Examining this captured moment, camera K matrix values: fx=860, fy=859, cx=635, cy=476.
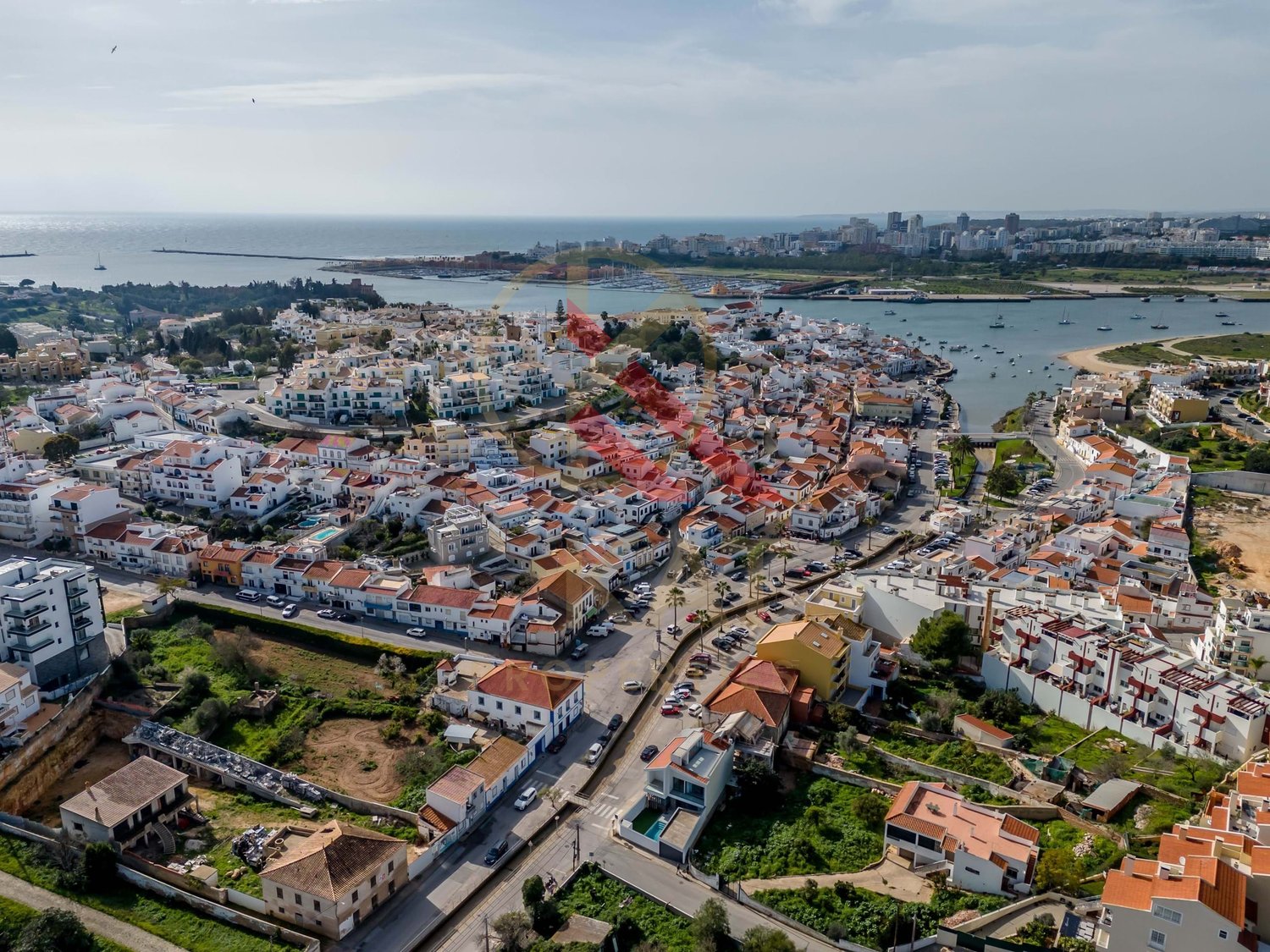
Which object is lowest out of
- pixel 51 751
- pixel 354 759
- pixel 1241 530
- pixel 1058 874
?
pixel 354 759

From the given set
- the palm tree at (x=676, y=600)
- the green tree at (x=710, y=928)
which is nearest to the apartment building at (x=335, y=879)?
the green tree at (x=710, y=928)

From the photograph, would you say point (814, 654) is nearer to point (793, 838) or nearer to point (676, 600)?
point (793, 838)

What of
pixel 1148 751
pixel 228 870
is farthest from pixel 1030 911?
pixel 228 870

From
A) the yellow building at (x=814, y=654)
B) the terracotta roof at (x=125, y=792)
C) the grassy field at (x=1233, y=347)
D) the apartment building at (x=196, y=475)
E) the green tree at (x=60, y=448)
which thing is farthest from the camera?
the grassy field at (x=1233, y=347)

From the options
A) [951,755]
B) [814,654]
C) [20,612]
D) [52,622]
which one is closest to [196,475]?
[52,622]

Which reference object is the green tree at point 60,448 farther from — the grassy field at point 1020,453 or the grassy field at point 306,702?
the grassy field at point 1020,453

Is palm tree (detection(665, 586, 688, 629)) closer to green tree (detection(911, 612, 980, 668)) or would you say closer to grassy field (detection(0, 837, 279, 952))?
green tree (detection(911, 612, 980, 668))
